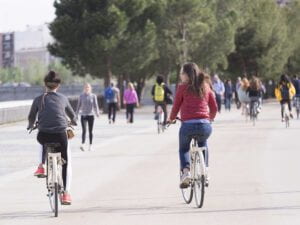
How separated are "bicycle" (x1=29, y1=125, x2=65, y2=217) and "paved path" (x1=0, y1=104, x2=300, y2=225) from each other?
0.79 feet

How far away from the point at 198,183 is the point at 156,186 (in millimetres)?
2592

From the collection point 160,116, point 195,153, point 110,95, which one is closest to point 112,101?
point 110,95

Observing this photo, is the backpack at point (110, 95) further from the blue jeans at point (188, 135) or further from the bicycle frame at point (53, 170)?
the bicycle frame at point (53, 170)

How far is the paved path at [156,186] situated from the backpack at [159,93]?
12.8 feet

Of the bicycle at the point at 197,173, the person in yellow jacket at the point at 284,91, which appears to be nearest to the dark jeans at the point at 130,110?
the person in yellow jacket at the point at 284,91

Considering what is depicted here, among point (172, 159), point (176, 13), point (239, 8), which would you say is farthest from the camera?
point (239, 8)

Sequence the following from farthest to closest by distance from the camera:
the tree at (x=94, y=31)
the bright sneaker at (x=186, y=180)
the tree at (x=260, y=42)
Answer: the tree at (x=260, y=42), the tree at (x=94, y=31), the bright sneaker at (x=186, y=180)

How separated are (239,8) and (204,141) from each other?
201ft

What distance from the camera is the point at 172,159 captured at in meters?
18.1

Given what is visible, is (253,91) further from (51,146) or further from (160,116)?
(51,146)

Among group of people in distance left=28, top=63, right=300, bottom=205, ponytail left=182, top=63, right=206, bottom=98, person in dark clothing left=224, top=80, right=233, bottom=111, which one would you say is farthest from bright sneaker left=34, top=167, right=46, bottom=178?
person in dark clothing left=224, top=80, right=233, bottom=111

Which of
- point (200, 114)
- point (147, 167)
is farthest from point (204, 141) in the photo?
point (147, 167)

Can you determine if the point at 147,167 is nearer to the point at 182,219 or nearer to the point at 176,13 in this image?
the point at 182,219

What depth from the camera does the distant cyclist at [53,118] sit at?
10.6 m
